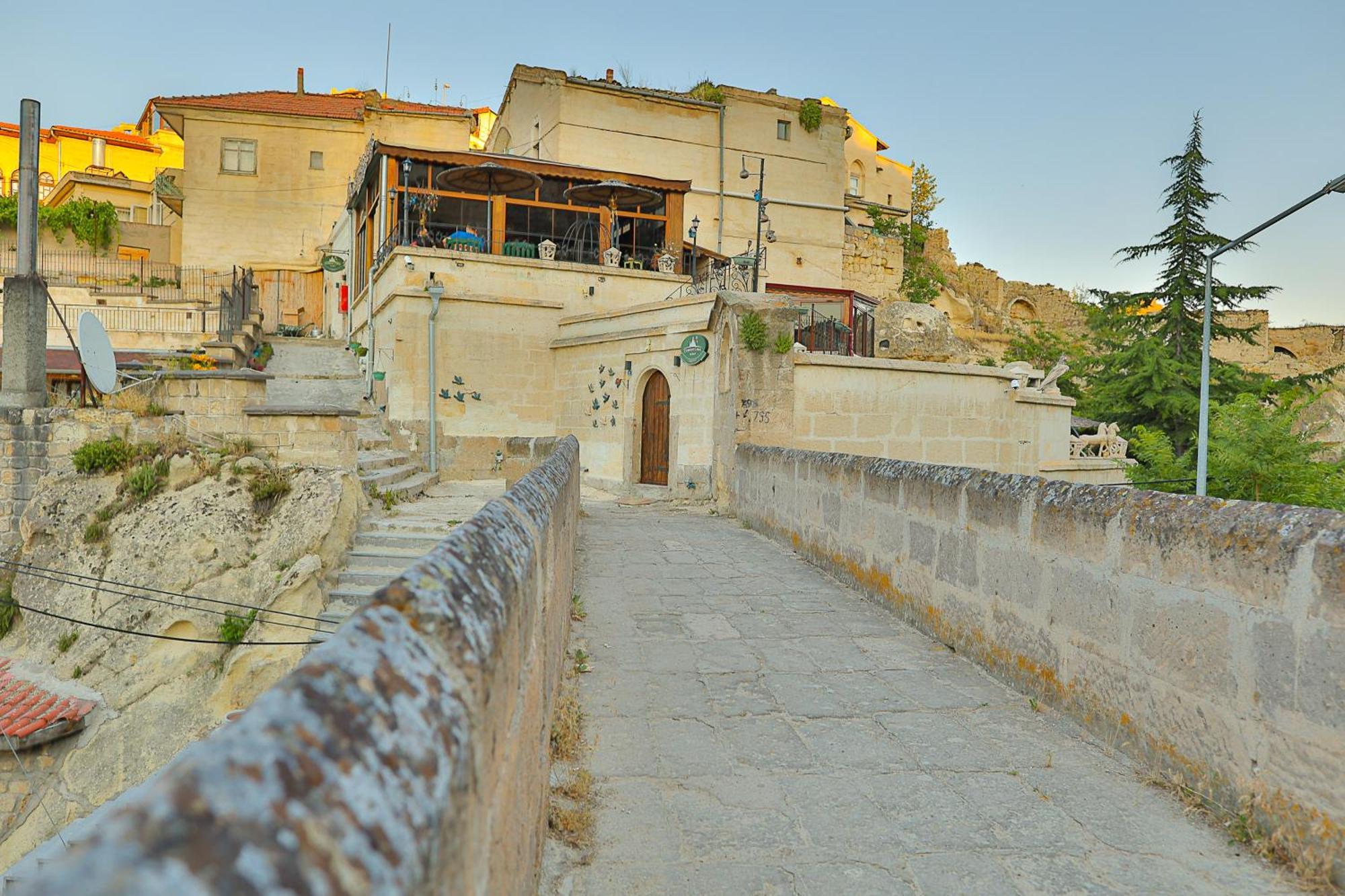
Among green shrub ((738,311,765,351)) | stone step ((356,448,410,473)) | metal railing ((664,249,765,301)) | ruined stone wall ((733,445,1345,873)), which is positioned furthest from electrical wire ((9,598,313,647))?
metal railing ((664,249,765,301))

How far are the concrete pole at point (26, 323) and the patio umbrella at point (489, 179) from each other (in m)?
8.14

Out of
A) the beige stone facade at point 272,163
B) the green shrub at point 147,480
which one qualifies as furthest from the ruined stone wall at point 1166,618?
the beige stone facade at point 272,163

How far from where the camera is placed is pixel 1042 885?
2588 mm

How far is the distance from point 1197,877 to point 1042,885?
19.8 inches

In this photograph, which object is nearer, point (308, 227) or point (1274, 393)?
point (1274, 393)

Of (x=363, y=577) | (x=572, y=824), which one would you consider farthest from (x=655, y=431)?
(x=572, y=824)

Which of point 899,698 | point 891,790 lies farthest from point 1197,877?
point 899,698

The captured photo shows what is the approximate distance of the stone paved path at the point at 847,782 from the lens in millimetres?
2652

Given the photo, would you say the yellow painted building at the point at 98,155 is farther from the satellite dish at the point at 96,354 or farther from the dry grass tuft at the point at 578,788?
the dry grass tuft at the point at 578,788

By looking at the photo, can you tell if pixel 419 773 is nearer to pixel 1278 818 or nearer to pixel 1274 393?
pixel 1278 818

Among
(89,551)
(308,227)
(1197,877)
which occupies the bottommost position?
(89,551)

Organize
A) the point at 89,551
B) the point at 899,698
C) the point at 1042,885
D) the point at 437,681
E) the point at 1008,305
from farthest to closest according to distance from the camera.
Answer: the point at 1008,305 → the point at 89,551 → the point at 899,698 → the point at 1042,885 → the point at 437,681

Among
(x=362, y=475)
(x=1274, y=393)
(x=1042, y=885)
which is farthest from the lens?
(x=1274, y=393)

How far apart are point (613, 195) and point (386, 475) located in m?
10.7
